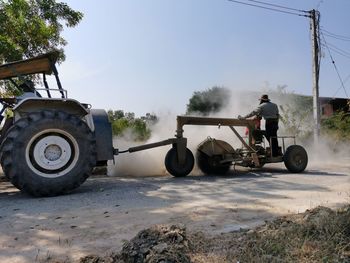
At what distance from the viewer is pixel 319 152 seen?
16297mm

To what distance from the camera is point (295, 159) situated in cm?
1017

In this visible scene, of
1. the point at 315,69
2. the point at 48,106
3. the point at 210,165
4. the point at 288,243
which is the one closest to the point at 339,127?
the point at 315,69

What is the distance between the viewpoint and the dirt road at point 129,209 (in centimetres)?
397

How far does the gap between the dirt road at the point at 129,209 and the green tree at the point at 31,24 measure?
19.9ft

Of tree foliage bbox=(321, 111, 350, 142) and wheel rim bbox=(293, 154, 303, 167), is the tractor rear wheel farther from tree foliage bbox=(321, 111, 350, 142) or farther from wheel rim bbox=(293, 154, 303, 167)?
tree foliage bbox=(321, 111, 350, 142)

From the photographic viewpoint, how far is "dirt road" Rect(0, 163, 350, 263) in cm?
397

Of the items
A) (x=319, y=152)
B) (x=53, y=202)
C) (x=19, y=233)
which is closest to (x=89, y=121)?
(x=53, y=202)

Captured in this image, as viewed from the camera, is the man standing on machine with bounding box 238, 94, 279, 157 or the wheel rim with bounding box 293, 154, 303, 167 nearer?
the wheel rim with bounding box 293, 154, 303, 167

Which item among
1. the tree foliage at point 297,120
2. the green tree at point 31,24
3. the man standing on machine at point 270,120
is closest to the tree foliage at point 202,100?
the tree foliage at point 297,120

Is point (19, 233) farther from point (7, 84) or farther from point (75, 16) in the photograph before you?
point (75, 16)

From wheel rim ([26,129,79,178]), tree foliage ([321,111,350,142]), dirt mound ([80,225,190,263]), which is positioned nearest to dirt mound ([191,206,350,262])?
dirt mound ([80,225,190,263])

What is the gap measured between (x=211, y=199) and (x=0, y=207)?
295 cm

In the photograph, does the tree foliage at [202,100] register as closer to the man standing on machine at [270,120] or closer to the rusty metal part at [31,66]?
the man standing on machine at [270,120]

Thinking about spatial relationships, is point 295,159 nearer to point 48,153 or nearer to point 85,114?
point 85,114
